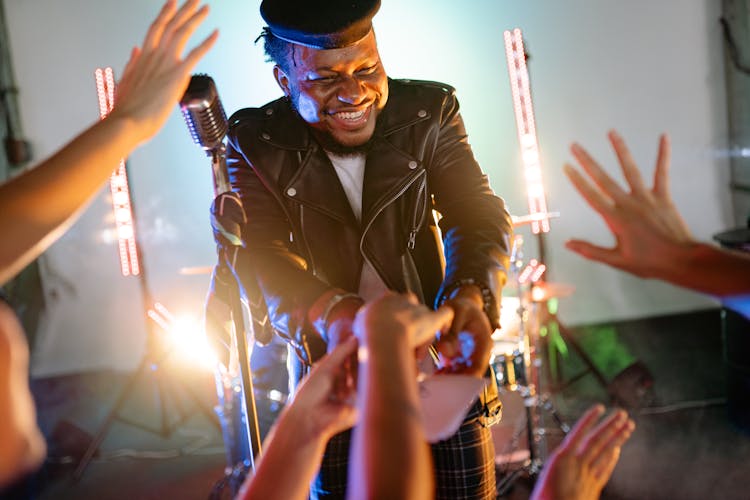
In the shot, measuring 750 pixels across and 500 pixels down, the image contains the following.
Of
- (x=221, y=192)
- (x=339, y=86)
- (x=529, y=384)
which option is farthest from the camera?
(x=529, y=384)

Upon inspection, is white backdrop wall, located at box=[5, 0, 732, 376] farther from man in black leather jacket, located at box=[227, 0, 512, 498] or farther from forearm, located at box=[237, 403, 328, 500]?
forearm, located at box=[237, 403, 328, 500]

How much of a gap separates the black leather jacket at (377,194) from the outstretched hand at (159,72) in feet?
2.36

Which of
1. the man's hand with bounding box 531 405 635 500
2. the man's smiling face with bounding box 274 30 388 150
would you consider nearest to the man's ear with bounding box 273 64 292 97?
the man's smiling face with bounding box 274 30 388 150

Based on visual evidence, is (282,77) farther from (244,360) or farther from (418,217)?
(244,360)

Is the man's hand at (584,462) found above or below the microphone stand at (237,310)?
below

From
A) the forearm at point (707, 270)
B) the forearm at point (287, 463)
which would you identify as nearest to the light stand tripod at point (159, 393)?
the forearm at point (287, 463)

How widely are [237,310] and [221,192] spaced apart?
0.29 metres

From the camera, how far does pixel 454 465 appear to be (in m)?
1.80

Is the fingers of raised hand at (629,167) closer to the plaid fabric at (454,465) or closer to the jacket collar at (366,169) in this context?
the jacket collar at (366,169)

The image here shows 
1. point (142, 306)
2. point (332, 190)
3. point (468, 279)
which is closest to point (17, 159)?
point (142, 306)

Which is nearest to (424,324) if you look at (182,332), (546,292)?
(546,292)

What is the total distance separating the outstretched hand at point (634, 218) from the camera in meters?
1.29

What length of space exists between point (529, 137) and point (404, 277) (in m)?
3.32

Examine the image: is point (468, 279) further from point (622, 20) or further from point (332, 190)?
point (622, 20)
